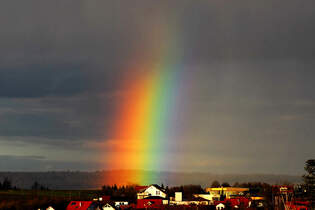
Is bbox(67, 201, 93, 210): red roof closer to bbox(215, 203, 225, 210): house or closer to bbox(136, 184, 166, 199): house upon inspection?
bbox(215, 203, 225, 210): house

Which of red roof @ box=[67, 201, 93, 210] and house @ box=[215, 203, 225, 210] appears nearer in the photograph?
red roof @ box=[67, 201, 93, 210]

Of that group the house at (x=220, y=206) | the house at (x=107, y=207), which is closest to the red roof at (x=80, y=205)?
the house at (x=107, y=207)

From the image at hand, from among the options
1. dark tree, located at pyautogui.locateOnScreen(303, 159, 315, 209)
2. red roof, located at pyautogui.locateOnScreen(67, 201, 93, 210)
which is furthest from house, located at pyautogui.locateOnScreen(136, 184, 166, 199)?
dark tree, located at pyautogui.locateOnScreen(303, 159, 315, 209)

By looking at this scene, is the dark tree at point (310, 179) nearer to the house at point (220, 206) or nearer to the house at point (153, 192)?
the house at point (220, 206)

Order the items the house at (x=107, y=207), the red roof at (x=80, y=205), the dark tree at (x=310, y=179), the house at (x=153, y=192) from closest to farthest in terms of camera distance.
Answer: the dark tree at (x=310, y=179)
the red roof at (x=80, y=205)
the house at (x=107, y=207)
the house at (x=153, y=192)

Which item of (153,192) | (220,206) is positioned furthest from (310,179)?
(153,192)

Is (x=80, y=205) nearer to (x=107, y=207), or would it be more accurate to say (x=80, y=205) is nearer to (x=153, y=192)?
(x=107, y=207)

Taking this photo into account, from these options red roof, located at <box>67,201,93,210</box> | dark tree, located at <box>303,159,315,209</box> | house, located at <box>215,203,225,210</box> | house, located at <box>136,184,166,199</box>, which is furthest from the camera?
house, located at <box>136,184,166,199</box>

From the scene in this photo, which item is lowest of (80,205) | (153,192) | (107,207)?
(107,207)

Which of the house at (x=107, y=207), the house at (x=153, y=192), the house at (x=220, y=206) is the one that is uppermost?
the house at (x=153, y=192)

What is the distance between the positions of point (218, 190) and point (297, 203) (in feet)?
252

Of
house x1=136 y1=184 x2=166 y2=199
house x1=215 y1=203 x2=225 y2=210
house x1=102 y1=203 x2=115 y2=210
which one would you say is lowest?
house x1=102 y1=203 x2=115 y2=210

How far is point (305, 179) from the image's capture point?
65188 millimetres

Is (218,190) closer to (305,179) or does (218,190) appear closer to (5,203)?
(5,203)
